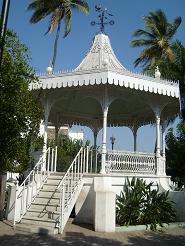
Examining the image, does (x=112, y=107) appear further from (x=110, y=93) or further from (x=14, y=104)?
(x=14, y=104)

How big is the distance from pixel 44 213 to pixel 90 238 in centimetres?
192

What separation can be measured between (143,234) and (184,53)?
503 inches

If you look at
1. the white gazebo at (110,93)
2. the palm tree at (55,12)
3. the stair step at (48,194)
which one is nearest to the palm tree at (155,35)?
the palm tree at (55,12)

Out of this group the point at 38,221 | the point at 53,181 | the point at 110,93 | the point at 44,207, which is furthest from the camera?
the point at 110,93

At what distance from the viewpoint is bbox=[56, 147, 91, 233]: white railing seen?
966cm

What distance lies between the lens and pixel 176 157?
20938 millimetres

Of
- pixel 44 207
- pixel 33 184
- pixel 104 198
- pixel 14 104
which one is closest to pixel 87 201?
pixel 44 207

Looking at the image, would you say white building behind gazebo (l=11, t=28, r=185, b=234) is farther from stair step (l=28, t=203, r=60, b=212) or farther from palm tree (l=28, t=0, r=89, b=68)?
palm tree (l=28, t=0, r=89, b=68)

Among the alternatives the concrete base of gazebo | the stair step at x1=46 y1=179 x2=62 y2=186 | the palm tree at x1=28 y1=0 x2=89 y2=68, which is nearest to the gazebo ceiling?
the concrete base of gazebo

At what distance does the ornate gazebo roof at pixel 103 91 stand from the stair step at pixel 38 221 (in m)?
4.24

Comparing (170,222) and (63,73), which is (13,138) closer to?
(63,73)

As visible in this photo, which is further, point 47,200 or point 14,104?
point 47,200

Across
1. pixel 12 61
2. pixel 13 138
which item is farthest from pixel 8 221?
pixel 12 61

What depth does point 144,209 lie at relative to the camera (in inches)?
Result: 445
